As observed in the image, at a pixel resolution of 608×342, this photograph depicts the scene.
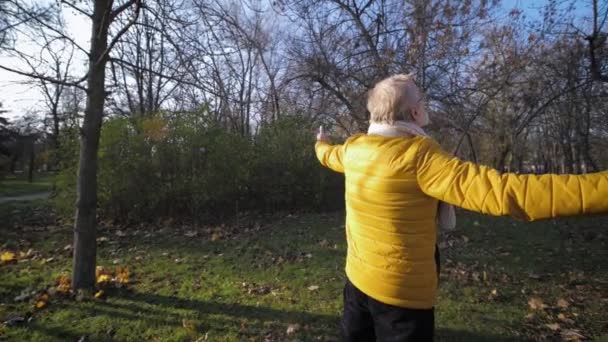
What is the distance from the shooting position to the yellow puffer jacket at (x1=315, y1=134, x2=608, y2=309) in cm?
124

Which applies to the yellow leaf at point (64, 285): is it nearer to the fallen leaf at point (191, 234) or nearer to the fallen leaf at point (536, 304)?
the fallen leaf at point (191, 234)

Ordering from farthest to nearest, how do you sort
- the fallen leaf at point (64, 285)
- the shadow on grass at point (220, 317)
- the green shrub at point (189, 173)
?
the green shrub at point (189, 173), the fallen leaf at point (64, 285), the shadow on grass at point (220, 317)

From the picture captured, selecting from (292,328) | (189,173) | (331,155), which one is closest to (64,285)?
(292,328)

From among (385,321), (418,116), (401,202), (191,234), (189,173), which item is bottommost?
(191,234)

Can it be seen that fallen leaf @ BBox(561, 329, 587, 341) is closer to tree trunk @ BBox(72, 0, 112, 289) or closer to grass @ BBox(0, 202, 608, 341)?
grass @ BBox(0, 202, 608, 341)

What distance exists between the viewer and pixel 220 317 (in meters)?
3.37

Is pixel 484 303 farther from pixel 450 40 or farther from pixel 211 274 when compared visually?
pixel 450 40

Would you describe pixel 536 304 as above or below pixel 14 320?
above

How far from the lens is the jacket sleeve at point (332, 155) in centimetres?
228

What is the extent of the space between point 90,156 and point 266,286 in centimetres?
244

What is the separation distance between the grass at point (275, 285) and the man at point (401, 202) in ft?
4.97

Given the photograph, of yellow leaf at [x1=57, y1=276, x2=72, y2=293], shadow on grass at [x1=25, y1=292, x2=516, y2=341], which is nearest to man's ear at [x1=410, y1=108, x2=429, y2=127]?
shadow on grass at [x1=25, y1=292, x2=516, y2=341]

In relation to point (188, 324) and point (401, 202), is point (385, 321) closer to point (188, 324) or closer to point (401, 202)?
point (401, 202)

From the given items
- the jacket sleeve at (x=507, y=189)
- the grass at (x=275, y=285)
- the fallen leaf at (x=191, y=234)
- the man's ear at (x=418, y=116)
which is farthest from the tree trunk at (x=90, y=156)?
the jacket sleeve at (x=507, y=189)
